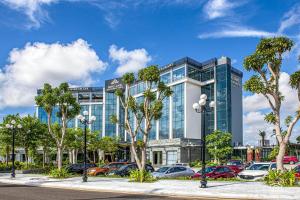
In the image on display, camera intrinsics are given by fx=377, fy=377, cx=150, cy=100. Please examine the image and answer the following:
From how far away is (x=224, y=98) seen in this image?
249 ft

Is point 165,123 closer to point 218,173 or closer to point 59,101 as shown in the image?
point 59,101

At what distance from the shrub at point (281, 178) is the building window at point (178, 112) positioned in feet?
180

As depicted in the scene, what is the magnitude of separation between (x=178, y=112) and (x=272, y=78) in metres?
55.0

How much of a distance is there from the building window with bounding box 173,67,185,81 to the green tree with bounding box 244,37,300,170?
55127 millimetres

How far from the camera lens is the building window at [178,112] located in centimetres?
7656

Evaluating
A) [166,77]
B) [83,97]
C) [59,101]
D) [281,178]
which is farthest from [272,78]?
[83,97]

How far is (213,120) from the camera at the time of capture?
78.1 metres

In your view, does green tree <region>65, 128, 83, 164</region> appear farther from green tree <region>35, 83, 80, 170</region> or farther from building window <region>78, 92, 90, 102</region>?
building window <region>78, 92, 90, 102</region>

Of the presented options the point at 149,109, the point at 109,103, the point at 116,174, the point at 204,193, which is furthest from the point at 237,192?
the point at 109,103

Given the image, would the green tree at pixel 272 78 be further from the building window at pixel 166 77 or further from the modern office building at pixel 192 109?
the building window at pixel 166 77

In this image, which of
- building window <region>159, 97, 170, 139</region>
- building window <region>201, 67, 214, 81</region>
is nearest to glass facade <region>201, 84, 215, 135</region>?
building window <region>201, 67, 214, 81</region>

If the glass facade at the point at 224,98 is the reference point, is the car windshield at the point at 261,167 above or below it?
below

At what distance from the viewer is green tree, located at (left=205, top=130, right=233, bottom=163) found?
6135 cm

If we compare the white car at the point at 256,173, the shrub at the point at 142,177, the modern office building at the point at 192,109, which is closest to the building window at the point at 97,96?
the modern office building at the point at 192,109
